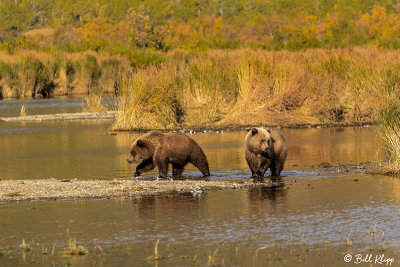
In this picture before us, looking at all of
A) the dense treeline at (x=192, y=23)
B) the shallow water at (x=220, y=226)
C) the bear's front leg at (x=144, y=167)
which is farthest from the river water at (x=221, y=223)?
the dense treeline at (x=192, y=23)

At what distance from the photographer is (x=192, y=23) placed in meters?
122

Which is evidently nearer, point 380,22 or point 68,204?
point 68,204

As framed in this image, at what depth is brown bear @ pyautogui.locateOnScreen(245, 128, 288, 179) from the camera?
16.7 meters

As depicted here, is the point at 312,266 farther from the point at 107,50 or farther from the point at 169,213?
the point at 107,50

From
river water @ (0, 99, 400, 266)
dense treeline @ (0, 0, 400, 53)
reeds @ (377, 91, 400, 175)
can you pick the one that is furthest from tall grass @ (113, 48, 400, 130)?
dense treeline @ (0, 0, 400, 53)

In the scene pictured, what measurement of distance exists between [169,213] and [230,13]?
128 m

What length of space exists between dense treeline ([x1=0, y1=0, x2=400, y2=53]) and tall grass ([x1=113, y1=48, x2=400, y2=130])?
28.5m

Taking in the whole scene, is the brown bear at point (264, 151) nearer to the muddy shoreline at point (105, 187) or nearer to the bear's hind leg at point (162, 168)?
the muddy shoreline at point (105, 187)

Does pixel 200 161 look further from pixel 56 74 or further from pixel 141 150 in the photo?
pixel 56 74

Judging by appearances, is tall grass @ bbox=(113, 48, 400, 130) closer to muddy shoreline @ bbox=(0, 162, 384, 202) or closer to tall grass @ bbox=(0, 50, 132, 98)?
muddy shoreline @ bbox=(0, 162, 384, 202)

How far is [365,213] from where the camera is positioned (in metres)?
13.2

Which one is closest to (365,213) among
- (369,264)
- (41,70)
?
(369,264)

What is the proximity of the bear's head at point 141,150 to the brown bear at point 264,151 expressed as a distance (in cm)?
215

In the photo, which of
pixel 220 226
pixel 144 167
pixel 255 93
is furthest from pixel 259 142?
pixel 255 93
